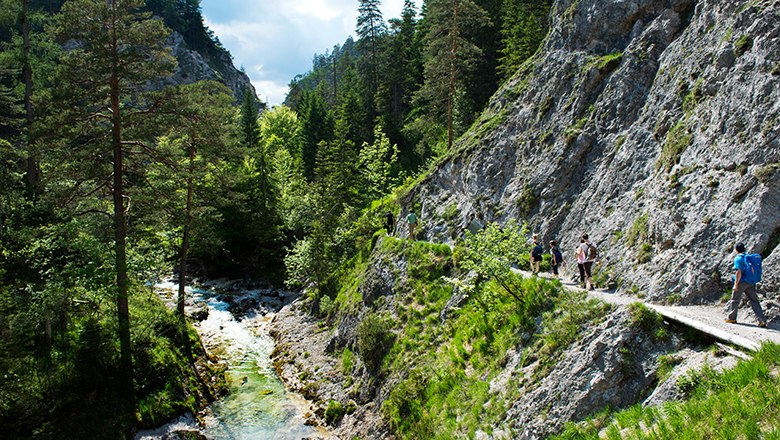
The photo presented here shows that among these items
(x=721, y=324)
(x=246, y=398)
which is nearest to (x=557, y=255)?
(x=721, y=324)

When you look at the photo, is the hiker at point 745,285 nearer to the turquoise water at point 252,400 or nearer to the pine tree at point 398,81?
the turquoise water at point 252,400

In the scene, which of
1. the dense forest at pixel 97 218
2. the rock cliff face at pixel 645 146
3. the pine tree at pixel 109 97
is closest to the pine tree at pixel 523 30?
the rock cliff face at pixel 645 146

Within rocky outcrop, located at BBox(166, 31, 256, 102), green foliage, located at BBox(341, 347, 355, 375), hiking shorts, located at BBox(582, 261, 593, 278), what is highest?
rocky outcrop, located at BBox(166, 31, 256, 102)

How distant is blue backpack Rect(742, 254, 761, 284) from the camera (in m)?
8.23

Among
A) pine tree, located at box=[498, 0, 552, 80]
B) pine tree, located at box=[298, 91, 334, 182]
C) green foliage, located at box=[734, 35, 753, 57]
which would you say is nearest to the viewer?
green foliage, located at box=[734, 35, 753, 57]

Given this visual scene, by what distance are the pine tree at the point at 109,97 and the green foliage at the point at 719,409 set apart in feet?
51.7

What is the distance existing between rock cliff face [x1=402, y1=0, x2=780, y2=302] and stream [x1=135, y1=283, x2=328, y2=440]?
36.2 feet

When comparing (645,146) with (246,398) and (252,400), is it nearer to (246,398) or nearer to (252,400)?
(252,400)

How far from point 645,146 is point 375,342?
40.8 ft

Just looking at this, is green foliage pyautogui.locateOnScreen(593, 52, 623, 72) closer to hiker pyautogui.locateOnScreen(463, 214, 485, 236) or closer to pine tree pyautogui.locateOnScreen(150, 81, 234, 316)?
hiker pyautogui.locateOnScreen(463, 214, 485, 236)

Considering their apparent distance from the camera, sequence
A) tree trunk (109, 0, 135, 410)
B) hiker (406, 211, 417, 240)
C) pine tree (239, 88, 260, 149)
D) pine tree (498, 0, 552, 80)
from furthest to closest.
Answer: pine tree (239, 88, 260, 149)
pine tree (498, 0, 552, 80)
hiker (406, 211, 417, 240)
tree trunk (109, 0, 135, 410)

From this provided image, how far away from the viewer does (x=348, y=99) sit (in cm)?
5600

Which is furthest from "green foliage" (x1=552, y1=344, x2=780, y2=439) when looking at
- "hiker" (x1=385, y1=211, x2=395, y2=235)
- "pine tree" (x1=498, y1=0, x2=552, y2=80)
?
"pine tree" (x1=498, y1=0, x2=552, y2=80)

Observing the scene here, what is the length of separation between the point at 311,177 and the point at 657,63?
43.2 meters
